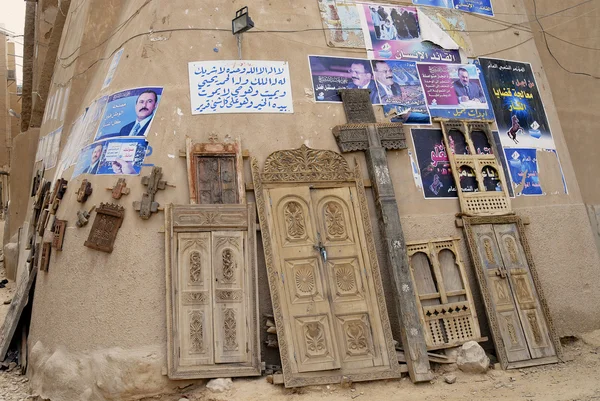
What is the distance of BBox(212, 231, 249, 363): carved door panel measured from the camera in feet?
16.8

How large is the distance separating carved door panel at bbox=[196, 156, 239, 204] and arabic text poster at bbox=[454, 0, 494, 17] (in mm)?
3844

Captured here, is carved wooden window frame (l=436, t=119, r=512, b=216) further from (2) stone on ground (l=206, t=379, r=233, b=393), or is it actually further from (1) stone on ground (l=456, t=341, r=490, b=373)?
(2) stone on ground (l=206, t=379, r=233, b=393)

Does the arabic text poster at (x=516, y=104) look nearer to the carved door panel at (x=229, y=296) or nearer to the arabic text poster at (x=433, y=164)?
the arabic text poster at (x=433, y=164)

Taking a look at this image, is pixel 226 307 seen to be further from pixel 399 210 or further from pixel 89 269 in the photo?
pixel 399 210

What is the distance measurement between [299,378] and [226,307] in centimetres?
90

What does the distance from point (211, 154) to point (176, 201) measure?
584 mm

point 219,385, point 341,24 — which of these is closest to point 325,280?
point 219,385

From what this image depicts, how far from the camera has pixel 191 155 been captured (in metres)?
5.63

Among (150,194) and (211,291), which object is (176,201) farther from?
(211,291)

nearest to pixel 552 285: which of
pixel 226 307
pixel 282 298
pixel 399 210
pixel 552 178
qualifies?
pixel 552 178

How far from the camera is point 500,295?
234 inches

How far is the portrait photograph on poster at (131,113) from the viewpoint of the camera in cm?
577

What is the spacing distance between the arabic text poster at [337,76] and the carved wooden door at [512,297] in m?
1.99

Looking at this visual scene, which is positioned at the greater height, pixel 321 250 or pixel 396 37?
pixel 396 37
